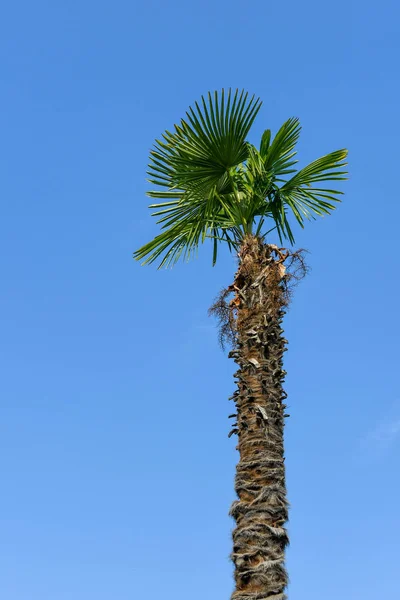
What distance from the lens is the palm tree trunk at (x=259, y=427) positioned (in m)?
7.14

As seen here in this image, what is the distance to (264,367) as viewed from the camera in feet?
27.1

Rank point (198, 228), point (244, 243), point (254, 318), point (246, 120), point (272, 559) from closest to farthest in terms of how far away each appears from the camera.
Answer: point (272, 559) → point (254, 318) → point (244, 243) → point (246, 120) → point (198, 228)

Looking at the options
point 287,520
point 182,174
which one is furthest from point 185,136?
point 287,520

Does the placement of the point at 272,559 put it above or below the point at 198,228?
below

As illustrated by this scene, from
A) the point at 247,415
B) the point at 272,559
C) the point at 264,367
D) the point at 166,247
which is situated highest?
the point at 166,247

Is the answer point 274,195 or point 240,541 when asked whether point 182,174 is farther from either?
point 240,541

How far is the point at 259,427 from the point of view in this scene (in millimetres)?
7871

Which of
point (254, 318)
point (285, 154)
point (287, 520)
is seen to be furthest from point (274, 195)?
point (287, 520)

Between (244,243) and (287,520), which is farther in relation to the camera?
(244,243)

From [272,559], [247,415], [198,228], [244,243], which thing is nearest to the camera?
[272,559]

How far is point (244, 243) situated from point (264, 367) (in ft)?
6.40

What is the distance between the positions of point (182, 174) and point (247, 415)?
4085 millimetres

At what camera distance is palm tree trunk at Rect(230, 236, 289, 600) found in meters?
7.14

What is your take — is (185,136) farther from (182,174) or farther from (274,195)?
(274,195)
